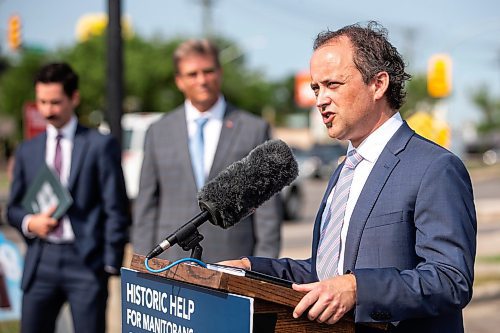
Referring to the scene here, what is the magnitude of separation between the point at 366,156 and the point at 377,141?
55mm

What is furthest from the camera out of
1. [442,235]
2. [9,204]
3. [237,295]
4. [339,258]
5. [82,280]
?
[9,204]

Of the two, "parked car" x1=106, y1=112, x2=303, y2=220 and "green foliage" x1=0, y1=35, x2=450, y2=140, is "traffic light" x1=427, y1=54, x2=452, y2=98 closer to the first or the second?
"parked car" x1=106, y1=112, x2=303, y2=220

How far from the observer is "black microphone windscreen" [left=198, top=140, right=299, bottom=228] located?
270cm

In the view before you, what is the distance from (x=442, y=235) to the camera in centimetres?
257

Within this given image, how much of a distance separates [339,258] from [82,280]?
8.38 ft

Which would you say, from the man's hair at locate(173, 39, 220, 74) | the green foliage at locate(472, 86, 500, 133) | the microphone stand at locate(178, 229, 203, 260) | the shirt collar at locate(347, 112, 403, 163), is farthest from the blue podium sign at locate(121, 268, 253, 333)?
the green foliage at locate(472, 86, 500, 133)

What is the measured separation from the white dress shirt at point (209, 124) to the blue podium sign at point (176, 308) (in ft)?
7.46

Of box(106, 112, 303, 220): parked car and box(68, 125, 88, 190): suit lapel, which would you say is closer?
box(68, 125, 88, 190): suit lapel

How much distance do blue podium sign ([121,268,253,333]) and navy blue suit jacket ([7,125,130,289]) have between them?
235cm

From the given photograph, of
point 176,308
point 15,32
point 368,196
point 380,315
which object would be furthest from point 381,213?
point 15,32

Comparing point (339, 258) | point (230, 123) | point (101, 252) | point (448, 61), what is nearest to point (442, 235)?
point (339, 258)

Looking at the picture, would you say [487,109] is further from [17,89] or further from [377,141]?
[377,141]

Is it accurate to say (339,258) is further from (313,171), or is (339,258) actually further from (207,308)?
(313,171)

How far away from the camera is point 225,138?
5039 millimetres
